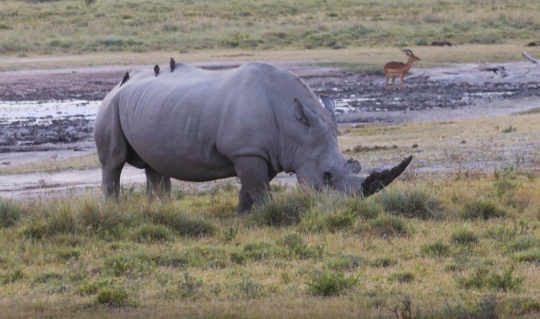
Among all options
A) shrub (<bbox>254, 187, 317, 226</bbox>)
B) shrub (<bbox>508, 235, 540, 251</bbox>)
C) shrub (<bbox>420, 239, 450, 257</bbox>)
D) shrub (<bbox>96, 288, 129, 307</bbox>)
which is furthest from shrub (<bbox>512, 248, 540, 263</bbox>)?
shrub (<bbox>96, 288, 129, 307</bbox>)

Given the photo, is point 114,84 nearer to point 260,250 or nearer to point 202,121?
point 202,121

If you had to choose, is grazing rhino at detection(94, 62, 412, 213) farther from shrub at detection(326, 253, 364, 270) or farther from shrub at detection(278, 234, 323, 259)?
shrub at detection(326, 253, 364, 270)

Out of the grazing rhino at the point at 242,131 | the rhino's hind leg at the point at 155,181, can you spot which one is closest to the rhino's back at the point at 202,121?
the grazing rhino at the point at 242,131

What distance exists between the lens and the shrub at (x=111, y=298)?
21.6 feet

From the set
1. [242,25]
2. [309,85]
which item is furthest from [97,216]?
[242,25]

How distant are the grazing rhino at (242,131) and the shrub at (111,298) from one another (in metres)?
3.25

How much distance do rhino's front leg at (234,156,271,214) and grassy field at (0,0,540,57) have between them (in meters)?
26.6

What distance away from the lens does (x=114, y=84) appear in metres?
28.1

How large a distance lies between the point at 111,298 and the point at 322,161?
11.7 feet

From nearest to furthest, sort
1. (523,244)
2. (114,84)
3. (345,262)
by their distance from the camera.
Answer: (345,262) → (523,244) → (114,84)

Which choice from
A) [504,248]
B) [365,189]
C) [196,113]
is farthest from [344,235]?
[196,113]

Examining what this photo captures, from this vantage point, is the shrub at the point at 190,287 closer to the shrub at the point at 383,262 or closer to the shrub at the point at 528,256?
the shrub at the point at 383,262

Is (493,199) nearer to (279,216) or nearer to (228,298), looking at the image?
(279,216)

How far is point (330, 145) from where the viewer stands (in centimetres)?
964
